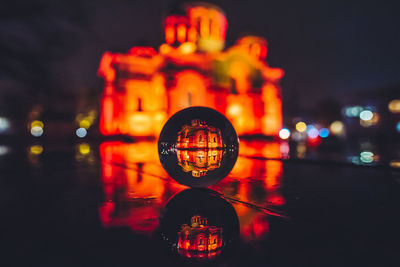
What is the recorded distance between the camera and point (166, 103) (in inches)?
1201

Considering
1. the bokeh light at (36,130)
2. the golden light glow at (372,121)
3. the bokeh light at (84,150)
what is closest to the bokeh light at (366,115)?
the golden light glow at (372,121)

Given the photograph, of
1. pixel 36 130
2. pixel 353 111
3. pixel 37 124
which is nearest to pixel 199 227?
pixel 353 111

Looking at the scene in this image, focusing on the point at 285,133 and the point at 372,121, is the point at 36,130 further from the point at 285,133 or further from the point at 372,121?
the point at 372,121

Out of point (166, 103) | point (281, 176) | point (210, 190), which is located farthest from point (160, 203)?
point (166, 103)

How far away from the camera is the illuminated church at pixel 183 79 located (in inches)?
1242

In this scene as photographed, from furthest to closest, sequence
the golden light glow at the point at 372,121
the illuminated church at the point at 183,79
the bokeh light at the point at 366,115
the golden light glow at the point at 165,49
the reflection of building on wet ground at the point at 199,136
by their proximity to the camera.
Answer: the bokeh light at the point at 366,115 → the golden light glow at the point at 372,121 → the golden light glow at the point at 165,49 → the illuminated church at the point at 183,79 → the reflection of building on wet ground at the point at 199,136

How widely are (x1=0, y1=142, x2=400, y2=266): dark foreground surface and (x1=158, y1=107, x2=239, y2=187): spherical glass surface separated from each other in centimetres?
50

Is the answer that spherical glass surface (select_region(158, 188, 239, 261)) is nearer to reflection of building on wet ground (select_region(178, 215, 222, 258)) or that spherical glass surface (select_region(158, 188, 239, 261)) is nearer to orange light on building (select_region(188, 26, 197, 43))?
reflection of building on wet ground (select_region(178, 215, 222, 258))

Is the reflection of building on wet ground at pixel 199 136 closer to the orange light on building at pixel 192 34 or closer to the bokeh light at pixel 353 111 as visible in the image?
the orange light on building at pixel 192 34

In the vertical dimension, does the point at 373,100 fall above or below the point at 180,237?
above

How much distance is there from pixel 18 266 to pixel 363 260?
3086 millimetres

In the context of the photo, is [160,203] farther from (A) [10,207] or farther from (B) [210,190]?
(A) [10,207]

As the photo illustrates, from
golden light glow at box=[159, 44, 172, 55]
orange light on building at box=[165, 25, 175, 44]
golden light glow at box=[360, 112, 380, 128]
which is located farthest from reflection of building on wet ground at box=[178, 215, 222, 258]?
golden light glow at box=[360, 112, 380, 128]

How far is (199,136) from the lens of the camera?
4.17 m
